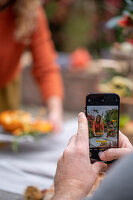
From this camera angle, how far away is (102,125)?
0.69 metres

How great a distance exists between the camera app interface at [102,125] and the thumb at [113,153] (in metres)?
0.03

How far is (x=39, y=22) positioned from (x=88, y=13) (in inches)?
139

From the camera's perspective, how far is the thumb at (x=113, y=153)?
2.10 ft

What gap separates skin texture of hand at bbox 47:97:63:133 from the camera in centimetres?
142

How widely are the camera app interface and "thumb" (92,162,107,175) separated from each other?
43mm

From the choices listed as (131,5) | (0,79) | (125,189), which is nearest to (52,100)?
(0,79)

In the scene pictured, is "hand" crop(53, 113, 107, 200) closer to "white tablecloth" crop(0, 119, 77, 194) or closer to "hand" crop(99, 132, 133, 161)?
"hand" crop(99, 132, 133, 161)

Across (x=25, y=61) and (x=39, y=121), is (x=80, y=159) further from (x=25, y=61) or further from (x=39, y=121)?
(x=25, y=61)

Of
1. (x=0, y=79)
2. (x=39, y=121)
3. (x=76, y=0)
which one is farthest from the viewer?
(x=76, y=0)

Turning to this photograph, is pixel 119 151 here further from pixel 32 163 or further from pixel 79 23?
pixel 79 23

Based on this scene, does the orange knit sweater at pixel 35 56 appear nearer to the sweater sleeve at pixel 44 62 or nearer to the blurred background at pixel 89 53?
the sweater sleeve at pixel 44 62

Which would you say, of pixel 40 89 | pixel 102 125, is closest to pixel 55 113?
pixel 40 89

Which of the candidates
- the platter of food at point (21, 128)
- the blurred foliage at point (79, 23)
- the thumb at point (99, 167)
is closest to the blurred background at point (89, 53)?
the blurred foliage at point (79, 23)

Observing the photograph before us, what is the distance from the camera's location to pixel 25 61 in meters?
4.09
